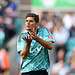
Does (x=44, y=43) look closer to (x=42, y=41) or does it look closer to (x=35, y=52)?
(x=42, y=41)

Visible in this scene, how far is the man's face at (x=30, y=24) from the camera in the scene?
23.7 feet

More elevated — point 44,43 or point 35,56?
point 44,43

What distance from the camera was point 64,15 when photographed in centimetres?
1389

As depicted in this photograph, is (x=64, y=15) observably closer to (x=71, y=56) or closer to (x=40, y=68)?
(x=71, y=56)

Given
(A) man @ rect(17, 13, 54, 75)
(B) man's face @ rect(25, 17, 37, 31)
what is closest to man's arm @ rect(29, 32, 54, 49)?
(A) man @ rect(17, 13, 54, 75)

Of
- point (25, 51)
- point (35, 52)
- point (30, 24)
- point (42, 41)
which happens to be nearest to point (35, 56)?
point (35, 52)

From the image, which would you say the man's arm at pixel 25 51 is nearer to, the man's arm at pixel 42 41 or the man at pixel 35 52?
the man at pixel 35 52

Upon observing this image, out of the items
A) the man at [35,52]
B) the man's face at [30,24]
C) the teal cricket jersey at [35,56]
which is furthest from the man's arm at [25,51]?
the man's face at [30,24]

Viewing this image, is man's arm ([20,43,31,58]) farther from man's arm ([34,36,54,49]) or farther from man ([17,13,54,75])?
man's arm ([34,36,54,49])

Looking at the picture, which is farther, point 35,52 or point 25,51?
point 35,52

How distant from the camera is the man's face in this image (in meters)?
7.21

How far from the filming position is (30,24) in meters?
7.28

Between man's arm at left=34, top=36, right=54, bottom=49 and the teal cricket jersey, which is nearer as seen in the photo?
man's arm at left=34, top=36, right=54, bottom=49

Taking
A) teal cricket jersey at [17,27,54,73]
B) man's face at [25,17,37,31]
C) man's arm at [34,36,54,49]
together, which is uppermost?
man's face at [25,17,37,31]
